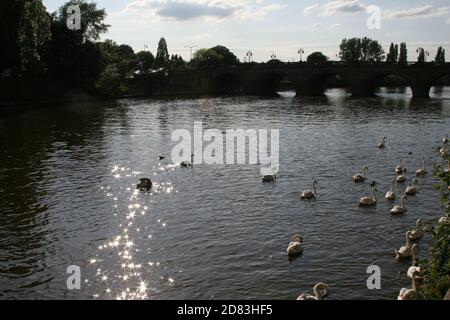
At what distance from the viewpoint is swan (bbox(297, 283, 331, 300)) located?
15.4m

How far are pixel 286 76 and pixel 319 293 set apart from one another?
11745cm

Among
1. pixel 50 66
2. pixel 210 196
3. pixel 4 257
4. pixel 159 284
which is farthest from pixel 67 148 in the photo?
pixel 50 66

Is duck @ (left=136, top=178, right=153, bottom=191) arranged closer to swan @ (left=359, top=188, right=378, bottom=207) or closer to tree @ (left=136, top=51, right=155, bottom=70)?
swan @ (left=359, top=188, right=378, bottom=207)

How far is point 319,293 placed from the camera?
615 inches

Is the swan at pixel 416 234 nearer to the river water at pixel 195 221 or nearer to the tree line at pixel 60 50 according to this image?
the river water at pixel 195 221

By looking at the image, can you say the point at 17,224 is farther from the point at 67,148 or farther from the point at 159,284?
the point at 67,148

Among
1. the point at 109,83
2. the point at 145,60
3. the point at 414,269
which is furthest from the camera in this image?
the point at 145,60

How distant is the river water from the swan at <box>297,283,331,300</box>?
15.8 inches

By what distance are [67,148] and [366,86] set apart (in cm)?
8195

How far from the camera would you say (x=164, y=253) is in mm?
20266

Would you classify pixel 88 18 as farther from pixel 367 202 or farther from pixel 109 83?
pixel 367 202

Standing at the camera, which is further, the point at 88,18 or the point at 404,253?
the point at 88,18

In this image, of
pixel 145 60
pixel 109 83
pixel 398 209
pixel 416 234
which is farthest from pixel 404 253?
pixel 145 60

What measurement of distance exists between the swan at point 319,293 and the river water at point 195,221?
1.31ft
